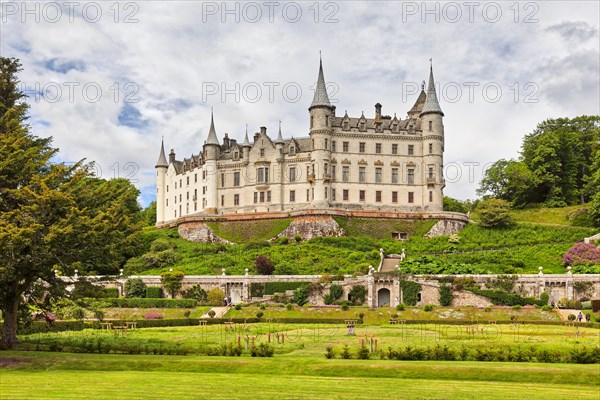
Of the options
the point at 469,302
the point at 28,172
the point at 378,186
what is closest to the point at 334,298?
the point at 469,302

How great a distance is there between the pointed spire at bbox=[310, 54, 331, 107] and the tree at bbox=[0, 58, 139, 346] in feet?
171

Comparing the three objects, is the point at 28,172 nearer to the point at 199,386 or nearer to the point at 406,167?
the point at 199,386

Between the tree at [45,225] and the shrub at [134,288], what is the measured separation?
2876cm

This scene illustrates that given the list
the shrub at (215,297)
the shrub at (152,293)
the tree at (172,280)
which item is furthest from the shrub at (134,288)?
the shrub at (215,297)

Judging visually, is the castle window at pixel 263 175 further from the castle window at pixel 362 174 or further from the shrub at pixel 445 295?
the shrub at pixel 445 295

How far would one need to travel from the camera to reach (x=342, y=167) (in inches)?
3216

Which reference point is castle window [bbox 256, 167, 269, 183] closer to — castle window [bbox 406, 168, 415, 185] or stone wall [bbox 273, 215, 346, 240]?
stone wall [bbox 273, 215, 346, 240]

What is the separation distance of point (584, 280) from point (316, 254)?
80.1 feet

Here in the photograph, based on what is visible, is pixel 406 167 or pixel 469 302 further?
pixel 406 167

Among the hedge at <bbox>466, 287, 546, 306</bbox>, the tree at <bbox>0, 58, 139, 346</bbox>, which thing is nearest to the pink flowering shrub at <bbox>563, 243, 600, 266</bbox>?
the hedge at <bbox>466, 287, 546, 306</bbox>

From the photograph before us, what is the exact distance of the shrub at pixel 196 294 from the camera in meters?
58.9

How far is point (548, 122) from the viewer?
9431 centimetres

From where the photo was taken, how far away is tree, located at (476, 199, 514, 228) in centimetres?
7441

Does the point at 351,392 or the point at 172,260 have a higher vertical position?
the point at 172,260
